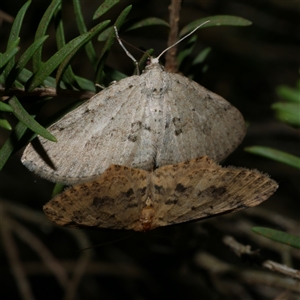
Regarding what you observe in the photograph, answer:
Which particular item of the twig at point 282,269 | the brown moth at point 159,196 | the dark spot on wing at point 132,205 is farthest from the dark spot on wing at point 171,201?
the twig at point 282,269

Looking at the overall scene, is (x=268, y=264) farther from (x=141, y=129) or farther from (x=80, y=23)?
(x=80, y=23)

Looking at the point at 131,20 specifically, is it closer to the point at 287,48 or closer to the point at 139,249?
the point at 139,249

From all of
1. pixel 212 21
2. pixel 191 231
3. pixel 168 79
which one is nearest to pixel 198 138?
pixel 168 79

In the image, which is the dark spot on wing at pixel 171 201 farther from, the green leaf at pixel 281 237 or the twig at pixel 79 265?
the twig at pixel 79 265

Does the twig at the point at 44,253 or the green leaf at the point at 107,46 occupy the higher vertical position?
the green leaf at the point at 107,46

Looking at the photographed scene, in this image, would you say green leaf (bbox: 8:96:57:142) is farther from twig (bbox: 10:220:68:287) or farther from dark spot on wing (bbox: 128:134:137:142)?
twig (bbox: 10:220:68:287)

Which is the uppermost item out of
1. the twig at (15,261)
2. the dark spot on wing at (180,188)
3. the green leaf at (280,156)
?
the green leaf at (280,156)
